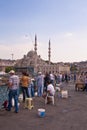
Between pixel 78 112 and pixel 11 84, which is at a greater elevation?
pixel 11 84

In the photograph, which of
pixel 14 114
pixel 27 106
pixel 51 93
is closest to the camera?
pixel 14 114

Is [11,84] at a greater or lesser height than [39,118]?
greater

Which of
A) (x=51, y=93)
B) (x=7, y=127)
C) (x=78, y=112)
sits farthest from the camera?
(x=51, y=93)

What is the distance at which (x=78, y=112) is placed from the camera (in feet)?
42.6

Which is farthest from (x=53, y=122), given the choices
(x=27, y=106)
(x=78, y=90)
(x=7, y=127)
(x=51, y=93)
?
(x=78, y=90)

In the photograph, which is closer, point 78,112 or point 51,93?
point 78,112

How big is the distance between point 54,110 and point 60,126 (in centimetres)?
367

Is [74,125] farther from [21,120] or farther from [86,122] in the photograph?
[21,120]

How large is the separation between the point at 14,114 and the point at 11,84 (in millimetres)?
1360

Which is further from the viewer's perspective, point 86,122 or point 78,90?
point 78,90

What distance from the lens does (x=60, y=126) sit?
9828 mm

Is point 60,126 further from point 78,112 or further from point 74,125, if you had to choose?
point 78,112

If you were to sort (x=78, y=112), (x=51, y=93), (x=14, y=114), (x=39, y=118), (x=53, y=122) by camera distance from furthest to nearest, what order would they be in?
(x=51, y=93)
(x=78, y=112)
(x=14, y=114)
(x=39, y=118)
(x=53, y=122)

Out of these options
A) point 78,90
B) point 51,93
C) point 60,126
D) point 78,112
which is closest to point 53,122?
point 60,126
